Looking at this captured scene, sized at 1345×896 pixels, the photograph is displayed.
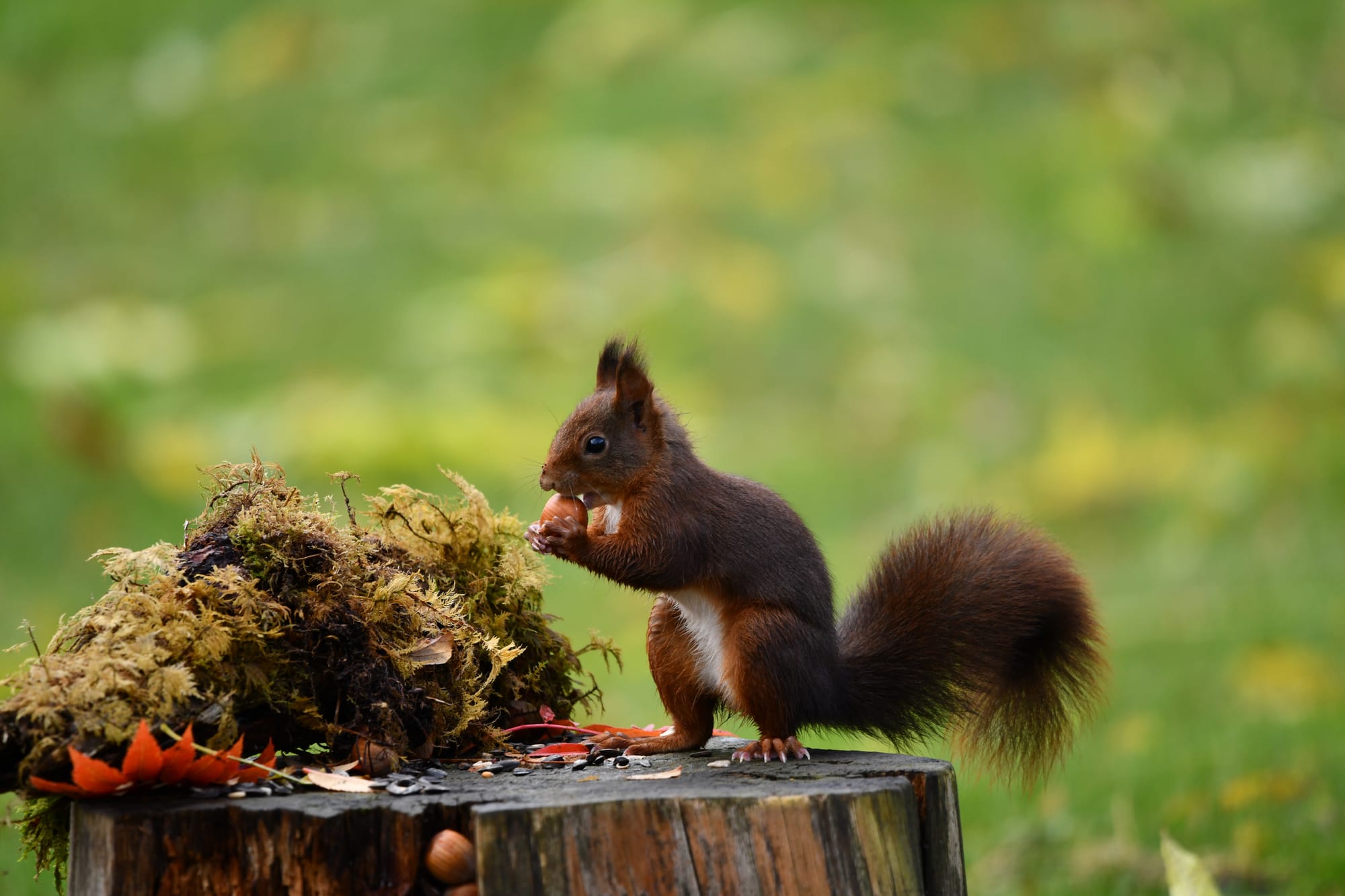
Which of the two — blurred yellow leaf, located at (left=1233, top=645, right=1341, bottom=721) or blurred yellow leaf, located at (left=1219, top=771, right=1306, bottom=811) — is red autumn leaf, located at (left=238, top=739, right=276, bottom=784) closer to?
blurred yellow leaf, located at (left=1219, top=771, right=1306, bottom=811)

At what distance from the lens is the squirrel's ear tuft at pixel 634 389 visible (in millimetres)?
2588

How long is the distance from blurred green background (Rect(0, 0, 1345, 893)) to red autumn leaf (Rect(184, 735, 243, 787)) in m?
3.98

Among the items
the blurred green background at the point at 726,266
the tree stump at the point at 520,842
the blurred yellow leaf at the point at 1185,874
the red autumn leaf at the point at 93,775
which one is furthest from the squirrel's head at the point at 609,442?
the blurred green background at the point at 726,266

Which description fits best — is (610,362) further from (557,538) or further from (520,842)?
(520,842)

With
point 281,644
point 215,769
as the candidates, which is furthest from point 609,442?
point 215,769

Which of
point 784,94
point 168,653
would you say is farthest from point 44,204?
point 168,653

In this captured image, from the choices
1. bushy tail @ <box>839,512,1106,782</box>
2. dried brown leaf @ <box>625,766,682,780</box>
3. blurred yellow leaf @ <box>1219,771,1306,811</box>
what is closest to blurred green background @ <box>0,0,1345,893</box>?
blurred yellow leaf @ <box>1219,771,1306,811</box>

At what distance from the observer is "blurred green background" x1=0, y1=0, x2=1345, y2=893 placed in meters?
7.12

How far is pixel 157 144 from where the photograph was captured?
29.4 feet

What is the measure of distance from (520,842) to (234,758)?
1.50 ft

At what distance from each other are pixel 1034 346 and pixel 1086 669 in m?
5.61

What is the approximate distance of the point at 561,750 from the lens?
2.55 metres

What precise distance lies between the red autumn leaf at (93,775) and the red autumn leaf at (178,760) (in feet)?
0.18

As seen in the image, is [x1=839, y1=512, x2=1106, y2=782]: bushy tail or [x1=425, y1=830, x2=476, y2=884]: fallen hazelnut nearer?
[x1=425, y1=830, x2=476, y2=884]: fallen hazelnut
